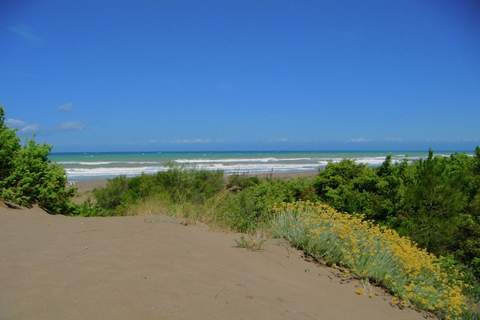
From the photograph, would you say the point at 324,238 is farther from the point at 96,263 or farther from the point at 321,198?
the point at 321,198

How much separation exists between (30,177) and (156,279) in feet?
18.2

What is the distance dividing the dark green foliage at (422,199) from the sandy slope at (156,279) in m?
3.93

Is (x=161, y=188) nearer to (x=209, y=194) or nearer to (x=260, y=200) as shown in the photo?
(x=209, y=194)

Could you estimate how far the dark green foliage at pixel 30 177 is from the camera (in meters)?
8.70

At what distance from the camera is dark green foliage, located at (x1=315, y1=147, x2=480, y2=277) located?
9.21 m

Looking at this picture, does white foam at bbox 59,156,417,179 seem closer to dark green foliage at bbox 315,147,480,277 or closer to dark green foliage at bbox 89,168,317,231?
dark green foliage at bbox 89,168,317,231

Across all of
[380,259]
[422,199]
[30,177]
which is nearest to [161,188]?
[30,177]

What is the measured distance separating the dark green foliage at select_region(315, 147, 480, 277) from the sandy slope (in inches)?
155

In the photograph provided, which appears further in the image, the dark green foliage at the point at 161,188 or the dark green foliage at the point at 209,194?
the dark green foliage at the point at 161,188

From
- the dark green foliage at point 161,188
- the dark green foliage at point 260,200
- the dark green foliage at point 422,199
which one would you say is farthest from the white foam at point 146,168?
the dark green foliage at point 422,199

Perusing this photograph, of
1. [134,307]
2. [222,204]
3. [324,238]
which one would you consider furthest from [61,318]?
[222,204]

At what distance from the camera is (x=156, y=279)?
4562 mm

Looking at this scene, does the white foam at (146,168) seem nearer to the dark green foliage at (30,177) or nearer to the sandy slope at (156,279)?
the dark green foliage at (30,177)

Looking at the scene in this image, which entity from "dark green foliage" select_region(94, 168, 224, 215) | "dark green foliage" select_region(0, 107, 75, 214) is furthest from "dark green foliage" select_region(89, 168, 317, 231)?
"dark green foliage" select_region(0, 107, 75, 214)
